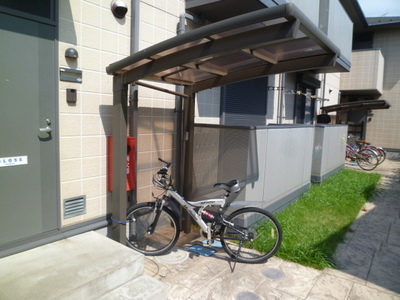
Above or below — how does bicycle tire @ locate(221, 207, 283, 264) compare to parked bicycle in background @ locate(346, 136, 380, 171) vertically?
below

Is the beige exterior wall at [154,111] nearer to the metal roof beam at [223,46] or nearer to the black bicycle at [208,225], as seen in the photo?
the black bicycle at [208,225]

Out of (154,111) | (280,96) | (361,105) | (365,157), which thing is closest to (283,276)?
(154,111)

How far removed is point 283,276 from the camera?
3408 millimetres

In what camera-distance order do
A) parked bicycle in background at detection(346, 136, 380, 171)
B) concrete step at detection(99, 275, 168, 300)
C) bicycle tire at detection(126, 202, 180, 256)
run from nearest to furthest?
concrete step at detection(99, 275, 168, 300) → bicycle tire at detection(126, 202, 180, 256) → parked bicycle in background at detection(346, 136, 380, 171)

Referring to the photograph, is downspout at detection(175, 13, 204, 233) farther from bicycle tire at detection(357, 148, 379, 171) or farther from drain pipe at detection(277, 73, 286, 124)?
bicycle tire at detection(357, 148, 379, 171)

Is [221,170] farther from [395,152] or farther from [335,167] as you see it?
[395,152]

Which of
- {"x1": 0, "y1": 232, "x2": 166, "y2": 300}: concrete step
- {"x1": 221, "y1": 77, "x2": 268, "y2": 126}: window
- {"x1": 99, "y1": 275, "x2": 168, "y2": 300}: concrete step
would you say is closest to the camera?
{"x1": 0, "y1": 232, "x2": 166, "y2": 300}: concrete step

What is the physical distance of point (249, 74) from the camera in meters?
3.70

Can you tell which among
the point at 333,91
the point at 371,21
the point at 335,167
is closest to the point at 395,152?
the point at 333,91

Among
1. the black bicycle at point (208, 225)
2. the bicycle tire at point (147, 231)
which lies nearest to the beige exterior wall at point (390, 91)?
the black bicycle at point (208, 225)

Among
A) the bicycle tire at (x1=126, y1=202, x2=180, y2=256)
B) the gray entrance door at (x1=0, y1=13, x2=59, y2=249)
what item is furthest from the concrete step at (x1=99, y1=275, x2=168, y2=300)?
the gray entrance door at (x1=0, y1=13, x2=59, y2=249)

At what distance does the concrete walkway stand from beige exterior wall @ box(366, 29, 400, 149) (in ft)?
44.6

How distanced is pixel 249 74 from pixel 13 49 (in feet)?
7.63

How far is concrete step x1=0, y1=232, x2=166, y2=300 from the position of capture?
2387mm
